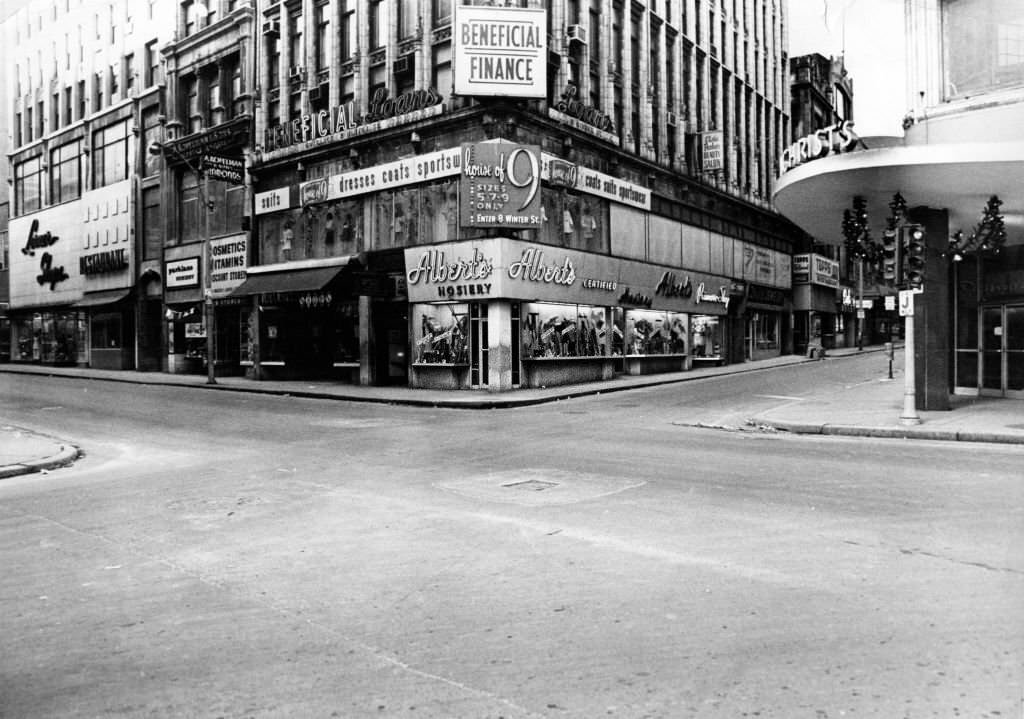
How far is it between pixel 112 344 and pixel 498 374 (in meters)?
27.9

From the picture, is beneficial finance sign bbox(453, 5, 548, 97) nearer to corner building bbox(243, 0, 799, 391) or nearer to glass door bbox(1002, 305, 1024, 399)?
corner building bbox(243, 0, 799, 391)

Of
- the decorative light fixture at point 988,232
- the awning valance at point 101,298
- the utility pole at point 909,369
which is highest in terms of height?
the awning valance at point 101,298

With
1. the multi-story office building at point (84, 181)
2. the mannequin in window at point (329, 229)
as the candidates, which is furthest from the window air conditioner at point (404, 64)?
the multi-story office building at point (84, 181)

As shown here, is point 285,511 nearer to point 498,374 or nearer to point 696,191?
point 498,374

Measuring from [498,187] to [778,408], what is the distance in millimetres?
11736

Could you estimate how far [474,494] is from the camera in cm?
845

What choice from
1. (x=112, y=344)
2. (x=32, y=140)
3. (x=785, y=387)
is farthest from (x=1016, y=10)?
(x=32, y=140)

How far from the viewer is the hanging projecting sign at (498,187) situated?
24.8 m

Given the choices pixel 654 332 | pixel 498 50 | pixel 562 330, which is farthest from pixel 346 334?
pixel 654 332

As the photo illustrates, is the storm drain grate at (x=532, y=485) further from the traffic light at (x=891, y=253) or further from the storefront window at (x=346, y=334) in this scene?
the storefront window at (x=346, y=334)

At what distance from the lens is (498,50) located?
973 inches

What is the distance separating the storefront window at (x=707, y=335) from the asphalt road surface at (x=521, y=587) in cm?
2703

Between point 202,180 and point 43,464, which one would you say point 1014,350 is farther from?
point 202,180

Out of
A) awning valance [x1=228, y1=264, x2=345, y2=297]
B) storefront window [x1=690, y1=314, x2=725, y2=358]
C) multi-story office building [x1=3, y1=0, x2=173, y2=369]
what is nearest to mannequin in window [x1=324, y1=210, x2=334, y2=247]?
awning valance [x1=228, y1=264, x2=345, y2=297]
